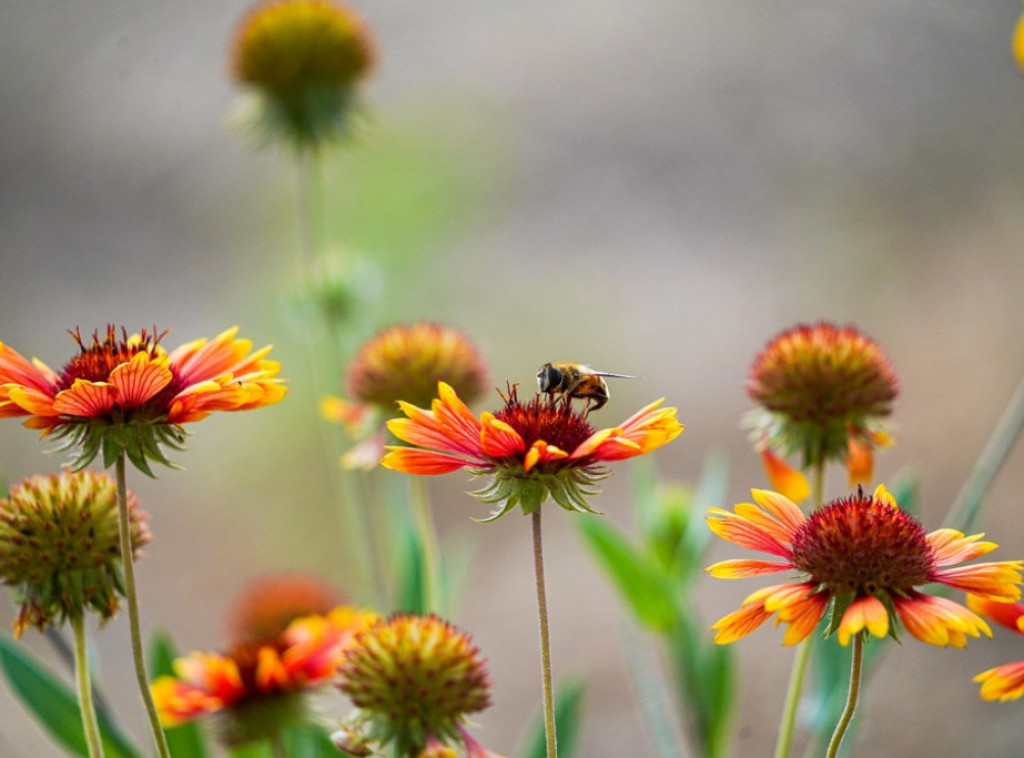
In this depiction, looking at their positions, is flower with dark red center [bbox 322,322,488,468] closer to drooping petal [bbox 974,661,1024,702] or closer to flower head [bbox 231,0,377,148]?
flower head [bbox 231,0,377,148]

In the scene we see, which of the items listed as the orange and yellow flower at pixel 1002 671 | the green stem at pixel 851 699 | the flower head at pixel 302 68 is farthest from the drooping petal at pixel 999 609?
the flower head at pixel 302 68

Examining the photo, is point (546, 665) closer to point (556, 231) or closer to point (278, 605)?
point (278, 605)

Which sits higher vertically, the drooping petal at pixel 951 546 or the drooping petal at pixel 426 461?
the drooping petal at pixel 426 461

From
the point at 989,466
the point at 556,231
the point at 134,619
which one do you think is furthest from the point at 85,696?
the point at 556,231

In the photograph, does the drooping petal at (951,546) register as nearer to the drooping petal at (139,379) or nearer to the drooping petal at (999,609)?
the drooping petal at (999,609)

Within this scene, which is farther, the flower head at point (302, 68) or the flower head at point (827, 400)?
the flower head at point (302, 68)

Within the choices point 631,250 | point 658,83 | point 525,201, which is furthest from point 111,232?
point 658,83

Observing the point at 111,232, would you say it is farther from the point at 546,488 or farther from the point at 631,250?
the point at 546,488
